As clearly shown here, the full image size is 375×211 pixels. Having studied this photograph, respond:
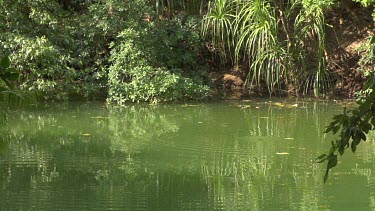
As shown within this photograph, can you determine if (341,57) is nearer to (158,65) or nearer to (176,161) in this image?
(158,65)

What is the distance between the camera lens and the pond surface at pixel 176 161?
17.5 ft

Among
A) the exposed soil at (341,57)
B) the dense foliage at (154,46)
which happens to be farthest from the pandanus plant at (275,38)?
the exposed soil at (341,57)

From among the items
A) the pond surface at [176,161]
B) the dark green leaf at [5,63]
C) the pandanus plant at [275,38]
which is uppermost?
the pandanus plant at [275,38]

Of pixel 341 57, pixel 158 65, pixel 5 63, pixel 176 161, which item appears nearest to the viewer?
pixel 5 63

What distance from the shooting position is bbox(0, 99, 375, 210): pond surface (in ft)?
17.5

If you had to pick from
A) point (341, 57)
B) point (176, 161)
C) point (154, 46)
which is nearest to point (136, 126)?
point (176, 161)

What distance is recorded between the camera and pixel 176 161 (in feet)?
21.5

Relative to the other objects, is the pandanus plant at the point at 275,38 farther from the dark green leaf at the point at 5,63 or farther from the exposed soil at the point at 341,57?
the dark green leaf at the point at 5,63

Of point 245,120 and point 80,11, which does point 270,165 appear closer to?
point 245,120

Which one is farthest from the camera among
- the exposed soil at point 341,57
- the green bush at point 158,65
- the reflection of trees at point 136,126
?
the exposed soil at point 341,57

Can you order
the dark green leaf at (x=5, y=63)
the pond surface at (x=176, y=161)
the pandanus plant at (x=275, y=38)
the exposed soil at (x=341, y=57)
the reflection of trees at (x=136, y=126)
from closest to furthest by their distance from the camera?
the dark green leaf at (x=5, y=63)
the pond surface at (x=176, y=161)
the reflection of trees at (x=136, y=126)
the pandanus plant at (x=275, y=38)
the exposed soil at (x=341, y=57)

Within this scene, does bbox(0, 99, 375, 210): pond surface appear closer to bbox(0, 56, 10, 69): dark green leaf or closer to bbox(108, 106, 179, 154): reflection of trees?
bbox(108, 106, 179, 154): reflection of trees

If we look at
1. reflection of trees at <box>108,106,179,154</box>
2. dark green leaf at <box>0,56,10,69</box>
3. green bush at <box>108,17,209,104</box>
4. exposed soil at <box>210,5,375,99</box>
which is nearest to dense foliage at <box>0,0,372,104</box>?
green bush at <box>108,17,209,104</box>

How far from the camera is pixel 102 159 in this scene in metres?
6.66
